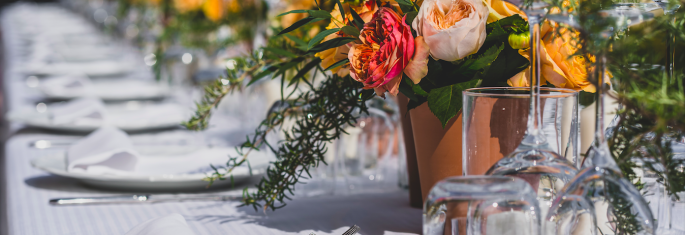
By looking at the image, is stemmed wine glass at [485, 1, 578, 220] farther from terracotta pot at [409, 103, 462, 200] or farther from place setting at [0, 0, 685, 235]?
terracotta pot at [409, 103, 462, 200]

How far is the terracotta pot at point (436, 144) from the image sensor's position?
2.04 feet

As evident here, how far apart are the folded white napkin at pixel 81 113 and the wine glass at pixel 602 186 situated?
3.65ft

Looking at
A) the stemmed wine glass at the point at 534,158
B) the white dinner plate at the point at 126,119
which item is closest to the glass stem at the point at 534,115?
the stemmed wine glass at the point at 534,158

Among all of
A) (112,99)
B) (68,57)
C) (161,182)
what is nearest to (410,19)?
(161,182)

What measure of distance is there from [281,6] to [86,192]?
95 centimetres

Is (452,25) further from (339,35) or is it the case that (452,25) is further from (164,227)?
(164,227)

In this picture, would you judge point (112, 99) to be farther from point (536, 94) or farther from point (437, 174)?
point (536, 94)

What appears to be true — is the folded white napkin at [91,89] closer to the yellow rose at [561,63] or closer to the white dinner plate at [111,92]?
the white dinner plate at [111,92]

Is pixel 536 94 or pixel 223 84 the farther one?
pixel 223 84

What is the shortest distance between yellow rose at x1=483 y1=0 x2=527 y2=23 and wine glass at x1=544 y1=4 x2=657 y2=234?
16 cm

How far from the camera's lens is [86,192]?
34.5 inches

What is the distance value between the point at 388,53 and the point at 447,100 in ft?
0.25

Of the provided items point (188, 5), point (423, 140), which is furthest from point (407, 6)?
point (188, 5)

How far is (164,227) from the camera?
1.88 feet
